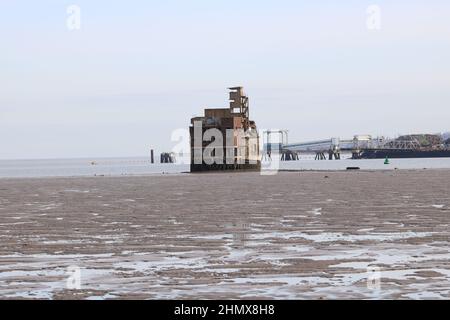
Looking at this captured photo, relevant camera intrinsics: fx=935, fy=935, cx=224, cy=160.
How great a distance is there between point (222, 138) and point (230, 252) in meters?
105

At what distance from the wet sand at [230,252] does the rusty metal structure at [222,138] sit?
289ft

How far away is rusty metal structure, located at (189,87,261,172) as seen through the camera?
125875mm

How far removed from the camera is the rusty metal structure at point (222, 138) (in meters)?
126

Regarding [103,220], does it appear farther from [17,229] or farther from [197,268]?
[197,268]

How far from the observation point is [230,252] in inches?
814

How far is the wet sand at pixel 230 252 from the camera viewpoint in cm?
1512

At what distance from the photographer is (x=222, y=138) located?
413 ft

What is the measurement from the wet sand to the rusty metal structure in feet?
289

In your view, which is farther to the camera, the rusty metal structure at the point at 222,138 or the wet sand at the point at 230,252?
the rusty metal structure at the point at 222,138

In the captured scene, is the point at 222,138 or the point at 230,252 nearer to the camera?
the point at 230,252

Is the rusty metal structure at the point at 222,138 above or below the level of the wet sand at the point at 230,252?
above
